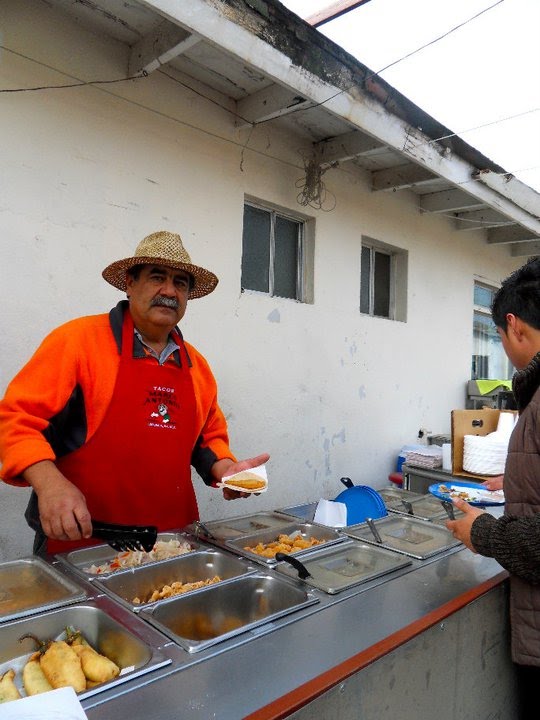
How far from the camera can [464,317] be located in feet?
19.5

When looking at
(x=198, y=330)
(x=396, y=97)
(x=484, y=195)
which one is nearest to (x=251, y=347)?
(x=198, y=330)

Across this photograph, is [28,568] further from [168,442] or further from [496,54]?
[496,54]

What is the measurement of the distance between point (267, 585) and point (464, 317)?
5044 millimetres

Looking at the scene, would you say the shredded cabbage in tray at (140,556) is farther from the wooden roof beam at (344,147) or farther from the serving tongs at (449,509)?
the wooden roof beam at (344,147)

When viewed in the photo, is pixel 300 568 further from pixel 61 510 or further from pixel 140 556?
pixel 61 510

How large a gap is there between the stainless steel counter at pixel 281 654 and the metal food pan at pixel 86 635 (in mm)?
90

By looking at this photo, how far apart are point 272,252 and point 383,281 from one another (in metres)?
1.60

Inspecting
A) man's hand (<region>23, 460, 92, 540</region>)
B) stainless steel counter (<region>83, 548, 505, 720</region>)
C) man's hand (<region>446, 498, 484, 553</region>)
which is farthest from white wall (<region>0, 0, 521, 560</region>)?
man's hand (<region>446, 498, 484, 553</region>)

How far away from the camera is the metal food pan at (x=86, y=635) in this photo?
47.6 inches

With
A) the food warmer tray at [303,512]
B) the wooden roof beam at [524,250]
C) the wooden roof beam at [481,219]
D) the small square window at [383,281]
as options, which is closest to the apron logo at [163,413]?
the food warmer tray at [303,512]

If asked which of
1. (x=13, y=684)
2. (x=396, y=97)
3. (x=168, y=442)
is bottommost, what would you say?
(x=13, y=684)

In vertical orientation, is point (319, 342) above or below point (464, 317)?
below

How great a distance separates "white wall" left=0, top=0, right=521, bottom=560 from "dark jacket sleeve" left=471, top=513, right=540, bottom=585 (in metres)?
2.08

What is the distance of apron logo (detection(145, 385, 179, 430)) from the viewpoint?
6.53 feet
